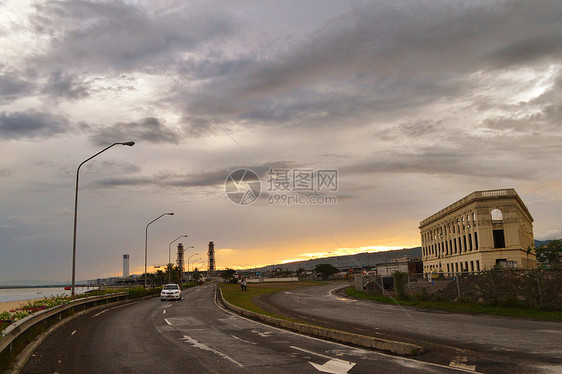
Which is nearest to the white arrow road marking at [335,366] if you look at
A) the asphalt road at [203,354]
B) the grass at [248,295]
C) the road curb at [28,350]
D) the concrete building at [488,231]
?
the asphalt road at [203,354]

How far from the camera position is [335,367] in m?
11.0

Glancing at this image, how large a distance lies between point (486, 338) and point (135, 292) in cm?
4195

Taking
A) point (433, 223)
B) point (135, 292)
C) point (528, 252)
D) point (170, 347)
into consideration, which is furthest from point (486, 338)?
point (433, 223)

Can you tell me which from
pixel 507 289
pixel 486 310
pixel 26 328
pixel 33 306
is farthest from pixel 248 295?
pixel 26 328

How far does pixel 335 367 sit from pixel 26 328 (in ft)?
39.1

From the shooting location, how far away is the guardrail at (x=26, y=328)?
12653 millimetres

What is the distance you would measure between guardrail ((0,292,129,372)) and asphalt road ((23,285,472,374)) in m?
0.64

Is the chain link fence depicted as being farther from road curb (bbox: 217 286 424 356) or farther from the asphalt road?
the asphalt road

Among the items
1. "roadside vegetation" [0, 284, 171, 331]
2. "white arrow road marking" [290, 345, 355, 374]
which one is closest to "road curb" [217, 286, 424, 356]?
"white arrow road marking" [290, 345, 355, 374]

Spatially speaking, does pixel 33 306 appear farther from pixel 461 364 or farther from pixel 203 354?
pixel 461 364

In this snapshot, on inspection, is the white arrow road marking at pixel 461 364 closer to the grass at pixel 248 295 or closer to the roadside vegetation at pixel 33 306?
the grass at pixel 248 295

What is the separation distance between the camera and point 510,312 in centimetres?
2461

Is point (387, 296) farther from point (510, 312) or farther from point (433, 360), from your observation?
point (433, 360)

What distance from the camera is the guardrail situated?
41.5 ft
